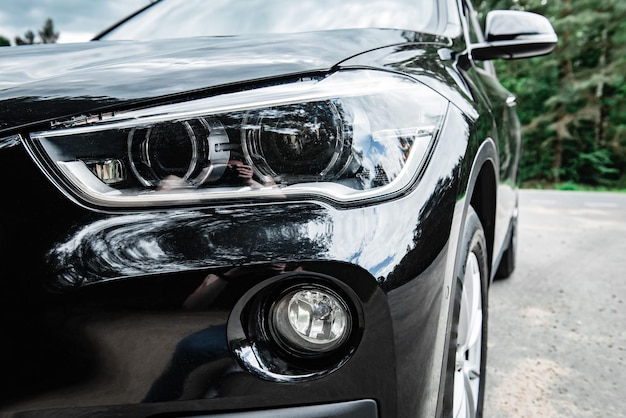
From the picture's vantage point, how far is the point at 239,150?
948 mm

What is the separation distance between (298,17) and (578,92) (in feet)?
62.5

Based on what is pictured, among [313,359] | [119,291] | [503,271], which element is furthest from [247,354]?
[503,271]

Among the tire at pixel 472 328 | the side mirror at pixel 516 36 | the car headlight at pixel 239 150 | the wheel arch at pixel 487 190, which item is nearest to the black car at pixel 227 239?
the car headlight at pixel 239 150

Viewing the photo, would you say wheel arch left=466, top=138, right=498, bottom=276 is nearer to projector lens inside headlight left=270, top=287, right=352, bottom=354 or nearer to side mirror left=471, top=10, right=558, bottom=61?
side mirror left=471, top=10, right=558, bottom=61

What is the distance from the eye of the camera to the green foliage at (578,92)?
684 inches

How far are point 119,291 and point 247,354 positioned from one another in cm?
23

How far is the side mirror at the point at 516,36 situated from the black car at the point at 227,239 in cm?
104

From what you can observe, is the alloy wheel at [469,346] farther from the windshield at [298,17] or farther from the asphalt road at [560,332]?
the windshield at [298,17]

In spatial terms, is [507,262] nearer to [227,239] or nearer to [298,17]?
[298,17]

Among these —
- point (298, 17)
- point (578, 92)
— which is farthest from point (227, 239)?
point (578, 92)

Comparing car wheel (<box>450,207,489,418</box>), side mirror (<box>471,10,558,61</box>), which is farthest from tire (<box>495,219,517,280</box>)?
car wheel (<box>450,207,489,418</box>)

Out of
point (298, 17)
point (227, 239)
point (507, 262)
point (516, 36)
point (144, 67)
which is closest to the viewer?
point (227, 239)

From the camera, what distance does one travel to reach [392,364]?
881mm

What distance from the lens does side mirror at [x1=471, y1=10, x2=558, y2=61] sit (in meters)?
1.94
